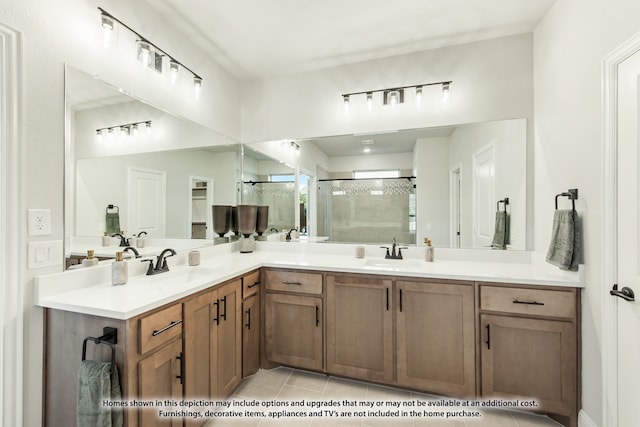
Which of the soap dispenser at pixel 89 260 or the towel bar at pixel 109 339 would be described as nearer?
the towel bar at pixel 109 339

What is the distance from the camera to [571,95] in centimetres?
171

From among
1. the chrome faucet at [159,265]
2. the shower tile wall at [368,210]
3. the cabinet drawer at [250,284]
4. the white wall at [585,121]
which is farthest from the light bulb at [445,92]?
the chrome faucet at [159,265]

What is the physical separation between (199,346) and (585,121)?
258 centimetres

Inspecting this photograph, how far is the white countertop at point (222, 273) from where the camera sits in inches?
51.5

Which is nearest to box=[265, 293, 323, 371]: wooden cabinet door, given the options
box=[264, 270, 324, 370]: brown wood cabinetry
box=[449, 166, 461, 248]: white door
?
box=[264, 270, 324, 370]: brown wood cabinetry

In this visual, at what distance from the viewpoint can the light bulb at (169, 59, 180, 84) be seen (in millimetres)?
2100

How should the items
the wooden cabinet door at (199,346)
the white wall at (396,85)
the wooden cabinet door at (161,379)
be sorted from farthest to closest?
the white wall at (396,85) < the wooden cabinet door at (199,346) < the wooden cabinet door at (161,379)

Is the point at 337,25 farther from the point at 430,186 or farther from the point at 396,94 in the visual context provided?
the point at 430,186

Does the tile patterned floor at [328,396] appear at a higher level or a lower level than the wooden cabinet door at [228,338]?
lower

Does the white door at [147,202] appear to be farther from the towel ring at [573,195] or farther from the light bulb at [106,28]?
the towel ring at [573,195]

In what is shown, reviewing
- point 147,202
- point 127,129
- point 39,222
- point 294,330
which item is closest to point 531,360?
point 294,330

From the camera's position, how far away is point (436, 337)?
188cm

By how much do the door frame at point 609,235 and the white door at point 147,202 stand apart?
2748mm

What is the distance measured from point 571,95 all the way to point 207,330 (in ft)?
8.76
